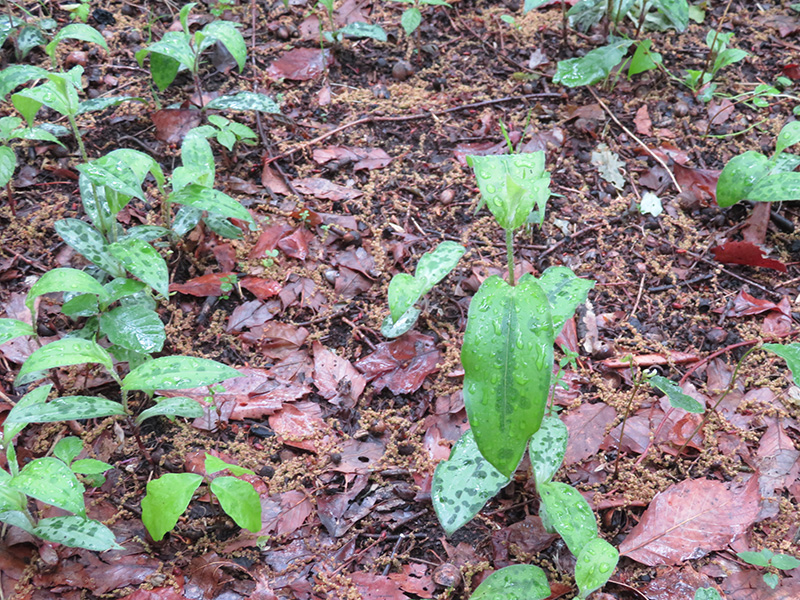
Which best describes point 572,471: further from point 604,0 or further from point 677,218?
point 604,0

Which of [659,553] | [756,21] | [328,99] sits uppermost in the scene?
[756,21]

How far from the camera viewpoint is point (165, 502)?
1849 mm

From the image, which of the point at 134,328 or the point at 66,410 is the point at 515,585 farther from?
the point at 134,328

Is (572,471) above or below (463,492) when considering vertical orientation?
below

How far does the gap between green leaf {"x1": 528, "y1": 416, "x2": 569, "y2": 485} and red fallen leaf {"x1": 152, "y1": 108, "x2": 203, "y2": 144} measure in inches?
99.3

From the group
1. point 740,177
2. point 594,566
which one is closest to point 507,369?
point 594,566

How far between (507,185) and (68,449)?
172 cm

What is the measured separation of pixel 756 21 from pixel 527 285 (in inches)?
143

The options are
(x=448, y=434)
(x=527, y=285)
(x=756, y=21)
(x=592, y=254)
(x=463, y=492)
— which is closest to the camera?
(x=527, y=285)

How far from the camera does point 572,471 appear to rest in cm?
220

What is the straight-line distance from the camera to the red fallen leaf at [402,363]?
2.48 metres

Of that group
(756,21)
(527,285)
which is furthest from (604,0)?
(527,285)

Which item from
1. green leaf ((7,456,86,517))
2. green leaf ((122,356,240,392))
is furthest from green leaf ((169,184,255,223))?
green leaf ((7,456,86,517))

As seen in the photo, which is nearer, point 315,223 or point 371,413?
point 371,413
